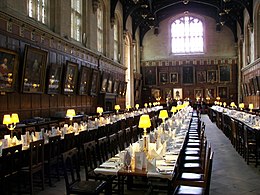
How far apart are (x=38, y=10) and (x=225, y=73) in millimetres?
A: 22518

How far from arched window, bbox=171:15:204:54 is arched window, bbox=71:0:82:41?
17177mm

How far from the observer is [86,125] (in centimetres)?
910

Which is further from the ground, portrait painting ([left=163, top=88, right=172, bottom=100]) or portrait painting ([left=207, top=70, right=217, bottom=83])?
portrait painting ([left=207, top=70, right=217, bottom=83])

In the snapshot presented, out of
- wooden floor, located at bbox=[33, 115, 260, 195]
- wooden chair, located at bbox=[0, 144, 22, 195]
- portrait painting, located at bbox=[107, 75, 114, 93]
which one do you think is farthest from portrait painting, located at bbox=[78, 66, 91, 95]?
wooden chair, located at bbox=[0, 144, 22, 195]

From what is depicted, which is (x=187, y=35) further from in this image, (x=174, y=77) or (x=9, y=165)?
(x=9, y=165)

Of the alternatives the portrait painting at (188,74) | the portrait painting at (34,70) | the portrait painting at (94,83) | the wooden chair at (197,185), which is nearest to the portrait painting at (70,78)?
the portrait painting at (34,70)

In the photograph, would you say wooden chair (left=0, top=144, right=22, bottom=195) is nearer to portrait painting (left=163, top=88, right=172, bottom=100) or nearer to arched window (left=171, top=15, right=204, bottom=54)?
portrait painting (left=163, top=88, right=172, bottom=100)

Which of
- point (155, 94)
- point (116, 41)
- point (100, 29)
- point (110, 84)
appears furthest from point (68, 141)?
point (155, 94)

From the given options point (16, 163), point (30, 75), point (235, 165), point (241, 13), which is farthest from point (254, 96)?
point (16, 163)

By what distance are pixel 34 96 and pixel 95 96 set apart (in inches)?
240

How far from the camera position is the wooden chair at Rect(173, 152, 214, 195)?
3.46 meters

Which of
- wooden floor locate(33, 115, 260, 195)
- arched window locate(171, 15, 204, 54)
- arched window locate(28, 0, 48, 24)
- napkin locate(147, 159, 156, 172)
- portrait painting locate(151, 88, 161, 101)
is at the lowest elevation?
wooden floor locate(33, 115, 260, 195)

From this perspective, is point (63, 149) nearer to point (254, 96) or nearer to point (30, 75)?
point (30, 75)

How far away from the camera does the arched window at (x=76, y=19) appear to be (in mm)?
14203
